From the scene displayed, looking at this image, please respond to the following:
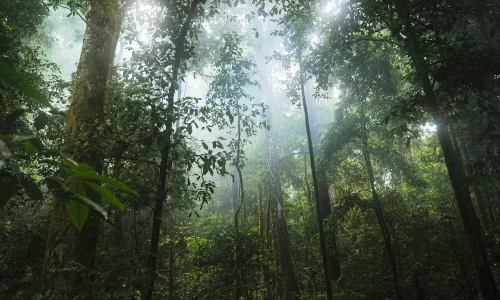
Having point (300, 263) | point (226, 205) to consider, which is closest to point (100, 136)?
point (300, 263)

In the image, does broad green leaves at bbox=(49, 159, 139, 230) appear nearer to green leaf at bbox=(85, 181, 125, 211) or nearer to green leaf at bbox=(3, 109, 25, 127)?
green leaf at bbox=(85, 181, 125, 211)

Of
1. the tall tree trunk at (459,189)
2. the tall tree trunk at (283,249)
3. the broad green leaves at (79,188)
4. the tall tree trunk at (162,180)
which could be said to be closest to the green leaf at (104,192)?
the broad green leaves at (79,188)

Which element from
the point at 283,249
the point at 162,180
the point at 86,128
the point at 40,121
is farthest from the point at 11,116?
the point at 283,249

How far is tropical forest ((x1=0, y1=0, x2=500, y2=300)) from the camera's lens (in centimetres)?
280

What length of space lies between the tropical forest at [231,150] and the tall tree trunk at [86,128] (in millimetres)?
20

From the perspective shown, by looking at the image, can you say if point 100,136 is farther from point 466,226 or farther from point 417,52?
point 466,226

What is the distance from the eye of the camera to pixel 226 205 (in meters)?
19.6

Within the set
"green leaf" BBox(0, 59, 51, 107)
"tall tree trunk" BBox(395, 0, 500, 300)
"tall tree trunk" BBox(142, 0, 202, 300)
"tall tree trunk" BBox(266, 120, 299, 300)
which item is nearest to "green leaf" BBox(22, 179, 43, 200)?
"green leaf" BBox(0, 59, 51, 107)

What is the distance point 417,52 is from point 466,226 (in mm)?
1882

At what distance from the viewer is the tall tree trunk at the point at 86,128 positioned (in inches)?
118

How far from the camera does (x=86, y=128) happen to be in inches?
122

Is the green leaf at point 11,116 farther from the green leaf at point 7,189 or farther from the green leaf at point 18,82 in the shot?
the green leaf at point 18,82

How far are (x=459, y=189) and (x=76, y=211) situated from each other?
354 centimetres

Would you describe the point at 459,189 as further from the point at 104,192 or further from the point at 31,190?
the point at 31,190
